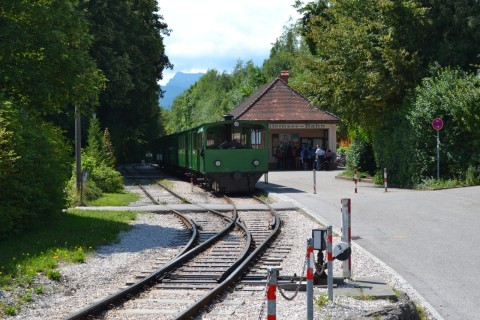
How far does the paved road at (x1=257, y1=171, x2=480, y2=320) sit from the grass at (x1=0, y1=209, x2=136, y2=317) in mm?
5334

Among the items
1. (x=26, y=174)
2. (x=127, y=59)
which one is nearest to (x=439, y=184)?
(x=26, y=174)

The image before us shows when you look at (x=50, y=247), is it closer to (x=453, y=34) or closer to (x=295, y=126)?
(x=453, y=34)

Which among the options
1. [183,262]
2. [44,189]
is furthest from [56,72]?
[183,262]

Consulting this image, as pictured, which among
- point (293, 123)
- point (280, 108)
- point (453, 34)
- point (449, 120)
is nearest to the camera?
point (449, 120)

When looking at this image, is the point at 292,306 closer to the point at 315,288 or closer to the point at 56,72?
the point at 315,288

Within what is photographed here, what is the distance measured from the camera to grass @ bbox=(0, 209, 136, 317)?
9.95 m

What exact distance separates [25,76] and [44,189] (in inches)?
107

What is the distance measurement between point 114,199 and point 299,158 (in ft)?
76.2

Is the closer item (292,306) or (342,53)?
(292,306)

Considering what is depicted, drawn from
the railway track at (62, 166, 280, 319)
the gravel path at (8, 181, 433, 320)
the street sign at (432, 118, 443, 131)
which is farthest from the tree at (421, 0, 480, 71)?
the railway track at (62, 166, 280, 319)

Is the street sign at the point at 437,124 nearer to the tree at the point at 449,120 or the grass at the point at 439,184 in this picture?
the tree at the point at 449,120

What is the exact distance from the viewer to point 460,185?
83.4ft

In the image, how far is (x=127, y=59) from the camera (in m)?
40.5

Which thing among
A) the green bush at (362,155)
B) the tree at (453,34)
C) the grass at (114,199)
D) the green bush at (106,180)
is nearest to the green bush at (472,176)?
the tree at (453,34)
